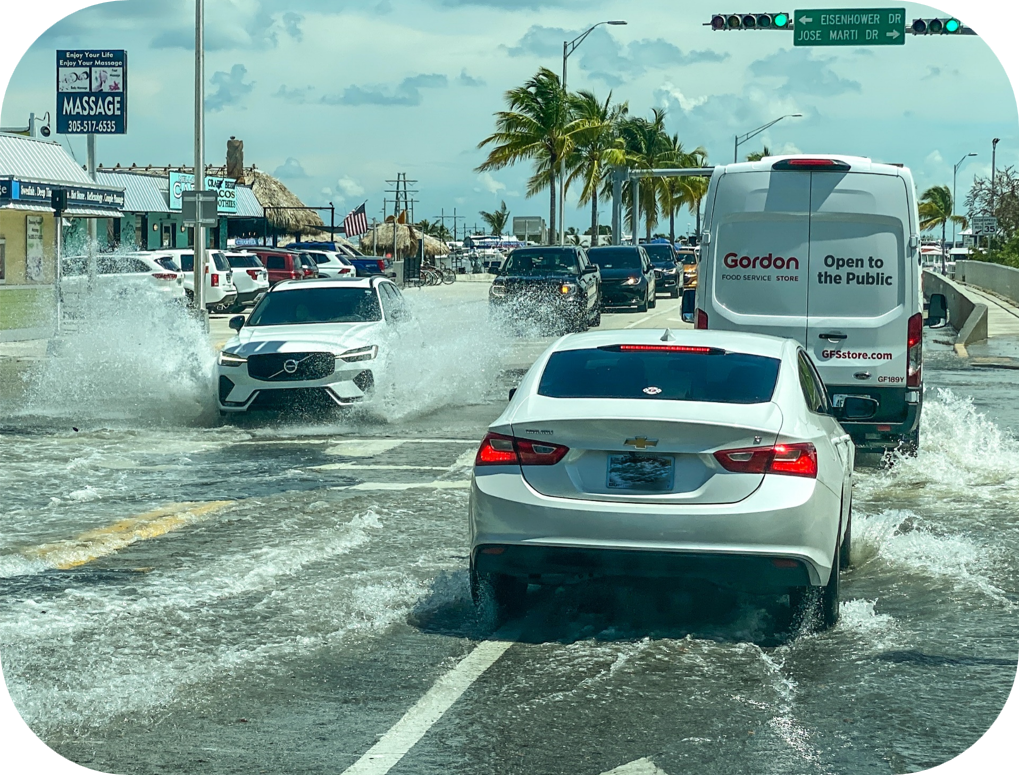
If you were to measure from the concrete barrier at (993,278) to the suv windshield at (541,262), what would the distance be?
17.9 m

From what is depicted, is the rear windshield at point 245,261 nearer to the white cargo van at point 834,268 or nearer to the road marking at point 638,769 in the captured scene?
the white cargo van at point 834,268

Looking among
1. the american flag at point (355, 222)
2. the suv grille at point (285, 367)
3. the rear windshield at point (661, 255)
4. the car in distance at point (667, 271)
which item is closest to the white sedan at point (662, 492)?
the suv grille at point (285, 367)

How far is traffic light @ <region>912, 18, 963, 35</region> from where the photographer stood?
32688mm

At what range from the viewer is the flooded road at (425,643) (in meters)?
5.05

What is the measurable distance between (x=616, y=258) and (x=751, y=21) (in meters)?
9.12

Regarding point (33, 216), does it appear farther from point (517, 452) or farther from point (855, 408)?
point (517, 452)

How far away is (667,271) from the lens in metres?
51.2

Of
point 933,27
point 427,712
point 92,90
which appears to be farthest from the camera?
point 92,90

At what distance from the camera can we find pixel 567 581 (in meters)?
7.32

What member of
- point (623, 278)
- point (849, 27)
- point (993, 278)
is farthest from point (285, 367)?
point (993, 278)

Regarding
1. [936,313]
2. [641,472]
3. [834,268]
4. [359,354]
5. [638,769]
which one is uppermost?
[834,268]

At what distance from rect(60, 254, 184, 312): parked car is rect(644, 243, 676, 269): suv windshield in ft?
65.7

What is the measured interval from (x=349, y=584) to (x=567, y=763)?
2987 millimetres

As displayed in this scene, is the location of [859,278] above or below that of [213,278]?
above
